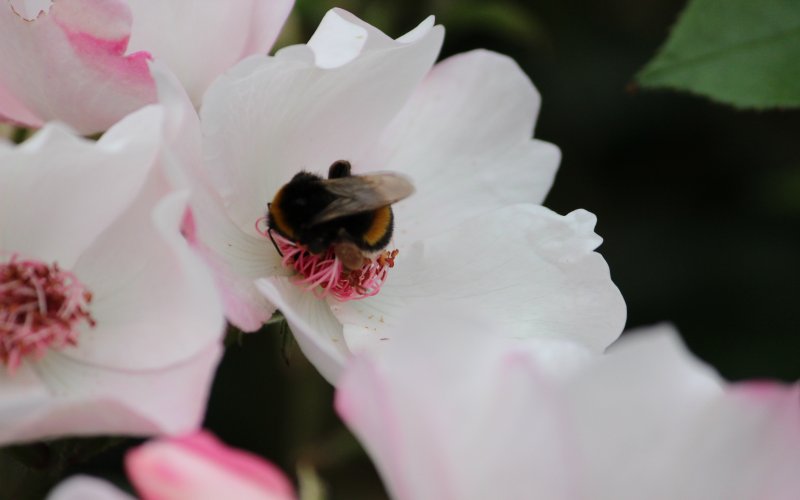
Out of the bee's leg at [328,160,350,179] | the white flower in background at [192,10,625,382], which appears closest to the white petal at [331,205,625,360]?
the white flower in background at [192,10,625,382]

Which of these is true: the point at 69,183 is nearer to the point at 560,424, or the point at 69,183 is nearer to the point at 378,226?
the point at 378,226

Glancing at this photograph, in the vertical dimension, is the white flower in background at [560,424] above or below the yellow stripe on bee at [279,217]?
above

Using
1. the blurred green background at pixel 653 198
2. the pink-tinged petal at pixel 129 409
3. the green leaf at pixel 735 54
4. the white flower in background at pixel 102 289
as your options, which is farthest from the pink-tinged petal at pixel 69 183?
the blurred green background at pixel 653 198

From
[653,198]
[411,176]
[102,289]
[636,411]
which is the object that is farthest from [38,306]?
[653,198]

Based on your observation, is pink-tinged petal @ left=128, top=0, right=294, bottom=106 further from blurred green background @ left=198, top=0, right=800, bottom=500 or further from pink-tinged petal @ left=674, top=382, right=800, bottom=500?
blurred green background @ left=198, top=0, right=800, bottom=500

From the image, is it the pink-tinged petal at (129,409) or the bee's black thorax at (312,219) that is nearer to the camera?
the pink-tinged petal at (129,409)

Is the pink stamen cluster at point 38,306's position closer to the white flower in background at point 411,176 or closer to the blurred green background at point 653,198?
the white flower in background at point 411,176
